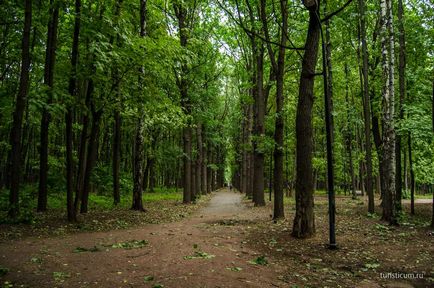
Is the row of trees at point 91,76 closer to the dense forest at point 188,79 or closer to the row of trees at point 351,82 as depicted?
the dense forest at point 188,79

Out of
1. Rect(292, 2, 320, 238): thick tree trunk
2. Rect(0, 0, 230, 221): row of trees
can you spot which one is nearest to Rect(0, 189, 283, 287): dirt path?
Rect(292, 2, 320, 238): thick tree trunk

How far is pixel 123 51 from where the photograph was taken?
36.6 ft

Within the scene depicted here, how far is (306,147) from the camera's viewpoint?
9.43m

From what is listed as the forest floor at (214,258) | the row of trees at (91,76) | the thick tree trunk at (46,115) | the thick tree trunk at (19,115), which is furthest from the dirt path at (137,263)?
the thick tree trunk at (46,115)

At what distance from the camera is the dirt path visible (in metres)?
5.39

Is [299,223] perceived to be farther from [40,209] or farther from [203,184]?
[203,184]

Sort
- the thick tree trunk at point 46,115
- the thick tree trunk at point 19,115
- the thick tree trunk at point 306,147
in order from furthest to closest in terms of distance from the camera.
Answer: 1. the thick tree trunk at point 46,115
2. the thick tree trunk at point 19,115
3. the thick tree trunk at point 306,147

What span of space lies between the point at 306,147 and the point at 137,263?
5.53 metres

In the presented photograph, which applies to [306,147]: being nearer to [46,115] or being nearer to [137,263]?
[137,263]

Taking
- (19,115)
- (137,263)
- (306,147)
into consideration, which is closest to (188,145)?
(19,115)

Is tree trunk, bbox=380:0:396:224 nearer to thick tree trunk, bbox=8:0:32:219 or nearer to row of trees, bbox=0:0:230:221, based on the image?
row of trees, bbox=0:0:230:221

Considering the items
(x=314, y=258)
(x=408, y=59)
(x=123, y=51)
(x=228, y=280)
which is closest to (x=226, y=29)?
(x=408, y=59)

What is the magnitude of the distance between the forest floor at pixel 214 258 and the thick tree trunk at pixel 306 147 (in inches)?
20.0

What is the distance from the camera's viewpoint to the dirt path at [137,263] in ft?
17.7
